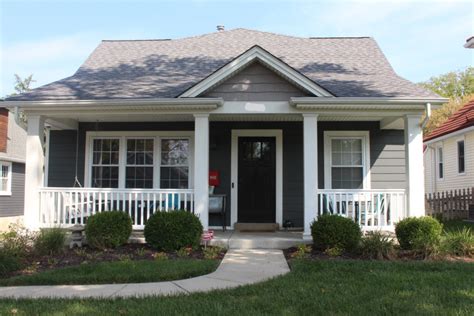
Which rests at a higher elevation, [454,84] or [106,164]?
[454,84]

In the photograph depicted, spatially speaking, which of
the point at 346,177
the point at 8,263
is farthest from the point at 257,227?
the point at 8,263

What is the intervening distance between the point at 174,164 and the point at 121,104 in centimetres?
257

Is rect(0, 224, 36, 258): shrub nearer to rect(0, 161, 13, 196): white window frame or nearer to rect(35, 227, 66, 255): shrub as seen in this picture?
rect(35, 227, 66, 255): shrub

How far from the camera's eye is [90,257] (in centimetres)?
744

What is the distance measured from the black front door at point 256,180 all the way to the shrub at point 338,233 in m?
2.98

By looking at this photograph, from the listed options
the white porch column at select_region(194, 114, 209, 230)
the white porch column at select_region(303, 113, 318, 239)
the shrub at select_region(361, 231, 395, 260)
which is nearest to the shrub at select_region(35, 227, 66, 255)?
the white porch column at select_region(194, 114, 209, 230)

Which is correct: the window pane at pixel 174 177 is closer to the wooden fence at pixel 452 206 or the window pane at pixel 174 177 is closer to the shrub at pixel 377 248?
the shrub at pixel 377 248

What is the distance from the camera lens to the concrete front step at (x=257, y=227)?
10.2 metres

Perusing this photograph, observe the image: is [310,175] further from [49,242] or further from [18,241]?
[18,241]

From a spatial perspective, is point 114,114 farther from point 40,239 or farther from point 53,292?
point 53,292

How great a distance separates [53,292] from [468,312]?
4.77 meters

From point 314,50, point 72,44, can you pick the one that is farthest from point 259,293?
point 72,44

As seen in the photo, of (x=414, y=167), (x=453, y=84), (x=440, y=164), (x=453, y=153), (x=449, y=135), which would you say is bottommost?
(x=414, y=167)

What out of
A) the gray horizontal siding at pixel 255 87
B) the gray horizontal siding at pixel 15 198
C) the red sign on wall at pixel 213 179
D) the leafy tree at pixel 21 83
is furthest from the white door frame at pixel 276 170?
the leafy tree at pixel 21 83
